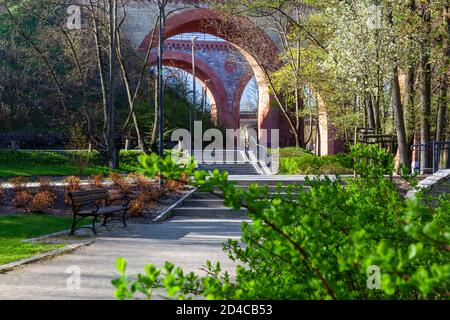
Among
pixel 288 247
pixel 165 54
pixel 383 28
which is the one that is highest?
pixel 165 54

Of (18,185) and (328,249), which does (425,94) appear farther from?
(328,249)

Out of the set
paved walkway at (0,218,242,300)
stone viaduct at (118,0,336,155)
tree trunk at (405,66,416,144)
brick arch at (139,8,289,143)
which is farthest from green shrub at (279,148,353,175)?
paved walkway at (0,218,242,300)

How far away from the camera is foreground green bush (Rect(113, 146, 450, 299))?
1.80m

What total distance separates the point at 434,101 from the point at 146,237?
14.6 m

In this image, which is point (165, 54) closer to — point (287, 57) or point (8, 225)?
point (287, 57)

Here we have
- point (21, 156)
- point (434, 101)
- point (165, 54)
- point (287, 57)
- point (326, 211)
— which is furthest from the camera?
point (165, 54)

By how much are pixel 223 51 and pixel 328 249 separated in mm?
44003

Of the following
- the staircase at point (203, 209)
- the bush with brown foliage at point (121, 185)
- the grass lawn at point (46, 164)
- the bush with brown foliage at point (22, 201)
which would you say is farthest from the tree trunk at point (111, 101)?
the bush with brown foliage at point (22, 201)

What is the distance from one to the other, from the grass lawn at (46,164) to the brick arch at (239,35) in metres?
7.28

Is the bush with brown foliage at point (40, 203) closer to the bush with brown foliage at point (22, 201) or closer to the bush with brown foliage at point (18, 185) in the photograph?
the bush with brown foliage at point (22, 201)

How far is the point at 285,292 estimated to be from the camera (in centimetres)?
234

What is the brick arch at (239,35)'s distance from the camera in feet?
101

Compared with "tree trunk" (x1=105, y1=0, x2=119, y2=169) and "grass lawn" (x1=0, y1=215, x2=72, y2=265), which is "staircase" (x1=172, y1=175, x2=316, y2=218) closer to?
"grass lawn" (x1=0, y1=215, x2=72, y2=265)

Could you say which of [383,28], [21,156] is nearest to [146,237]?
[383,28]
